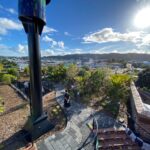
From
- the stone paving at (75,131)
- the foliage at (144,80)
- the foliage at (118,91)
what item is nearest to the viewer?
the stone paving at (75,131)

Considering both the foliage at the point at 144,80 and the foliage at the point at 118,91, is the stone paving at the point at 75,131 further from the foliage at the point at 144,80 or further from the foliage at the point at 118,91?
the foliage at the point at 144,80

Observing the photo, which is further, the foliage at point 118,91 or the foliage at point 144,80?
the foliage at point 144,80

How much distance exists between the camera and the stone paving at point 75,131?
6806 millimetres

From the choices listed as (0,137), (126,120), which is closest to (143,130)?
(126,120)

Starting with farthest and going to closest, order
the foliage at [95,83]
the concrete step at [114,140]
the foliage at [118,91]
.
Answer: the foliage at [95,83] < the foliage at [118,91] < the concrete step at [114,140]

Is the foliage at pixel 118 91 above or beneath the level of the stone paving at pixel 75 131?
above

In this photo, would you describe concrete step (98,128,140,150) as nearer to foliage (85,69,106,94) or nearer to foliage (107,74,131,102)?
foliage (107,74,131,102)

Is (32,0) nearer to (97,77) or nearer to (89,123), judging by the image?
(89,123)

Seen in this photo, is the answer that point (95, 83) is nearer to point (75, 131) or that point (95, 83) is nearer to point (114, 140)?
point (75, 131)

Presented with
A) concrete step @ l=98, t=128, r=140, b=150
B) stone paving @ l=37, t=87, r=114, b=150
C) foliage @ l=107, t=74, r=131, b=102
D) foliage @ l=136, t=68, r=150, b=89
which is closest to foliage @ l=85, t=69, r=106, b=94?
foliage @ l=107, t=74, r=131, b=102

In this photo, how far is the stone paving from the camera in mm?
6806

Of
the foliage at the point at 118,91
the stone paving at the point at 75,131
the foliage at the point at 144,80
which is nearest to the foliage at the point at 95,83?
the foliage at the point at 118,91

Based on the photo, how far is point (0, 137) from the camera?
7.36 meters

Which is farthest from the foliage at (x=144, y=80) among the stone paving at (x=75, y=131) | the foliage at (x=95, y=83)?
the stone paving at (x=75, y=131)
